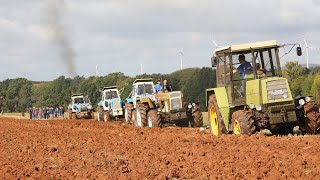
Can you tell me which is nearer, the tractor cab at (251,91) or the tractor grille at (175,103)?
the tractor cab at (251,91)

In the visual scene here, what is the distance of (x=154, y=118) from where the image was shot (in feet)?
63.3

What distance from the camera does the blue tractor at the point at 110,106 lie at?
2930 centimetres

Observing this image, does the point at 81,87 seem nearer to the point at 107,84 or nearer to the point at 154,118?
the point at 107,84

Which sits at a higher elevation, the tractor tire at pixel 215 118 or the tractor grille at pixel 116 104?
the tractor grille at pixel 116 104

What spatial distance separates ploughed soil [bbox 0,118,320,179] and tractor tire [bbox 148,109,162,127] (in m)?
6.44

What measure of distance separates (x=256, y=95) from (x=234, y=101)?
0.81 meters

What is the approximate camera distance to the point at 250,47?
505 inches

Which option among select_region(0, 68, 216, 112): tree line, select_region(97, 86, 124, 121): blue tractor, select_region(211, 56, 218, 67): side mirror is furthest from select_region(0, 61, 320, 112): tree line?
select_region(211, 56, 218, 67): side mirror

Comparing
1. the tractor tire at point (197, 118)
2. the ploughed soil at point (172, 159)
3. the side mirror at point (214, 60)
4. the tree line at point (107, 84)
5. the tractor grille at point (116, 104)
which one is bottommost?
the ploughed soil at point (172, 159)

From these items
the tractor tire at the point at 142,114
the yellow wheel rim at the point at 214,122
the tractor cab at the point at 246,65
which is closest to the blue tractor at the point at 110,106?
the tractor tire at the point at 142,114

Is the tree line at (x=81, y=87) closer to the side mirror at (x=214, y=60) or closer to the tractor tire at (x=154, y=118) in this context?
the tractor tire at (x=154, y=118)

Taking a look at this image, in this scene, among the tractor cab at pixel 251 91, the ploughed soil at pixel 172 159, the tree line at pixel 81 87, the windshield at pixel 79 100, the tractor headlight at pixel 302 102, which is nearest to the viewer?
the ploughed soil at pixel 172 159

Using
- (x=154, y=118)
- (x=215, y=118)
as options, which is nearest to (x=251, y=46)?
(x=215, y=118)

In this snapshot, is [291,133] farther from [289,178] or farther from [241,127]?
[289,178]
